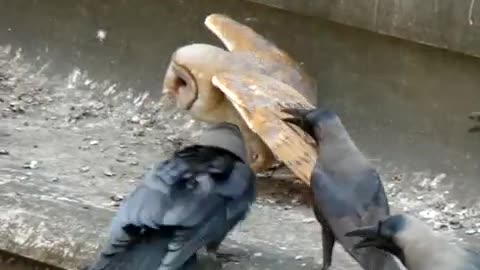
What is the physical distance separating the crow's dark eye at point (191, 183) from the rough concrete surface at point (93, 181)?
0.26 m

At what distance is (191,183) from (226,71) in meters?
0.95

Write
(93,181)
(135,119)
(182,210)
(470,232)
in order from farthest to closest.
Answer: (135,119) → (93,181) → (470,232) → (182,210)

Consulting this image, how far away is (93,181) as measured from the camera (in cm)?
350

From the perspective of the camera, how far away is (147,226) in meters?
2.60

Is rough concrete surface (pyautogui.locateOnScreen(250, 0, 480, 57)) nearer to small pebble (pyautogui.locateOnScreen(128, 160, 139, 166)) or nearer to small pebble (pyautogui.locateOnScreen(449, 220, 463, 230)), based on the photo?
small pebble (pyautogui.locateOnScreen(449, 220, 463, 230))

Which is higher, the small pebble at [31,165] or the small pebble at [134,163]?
the small pebble at [31,165]

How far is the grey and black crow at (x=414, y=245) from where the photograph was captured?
2.42m

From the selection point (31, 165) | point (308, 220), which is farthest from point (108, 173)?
point (308, 220)

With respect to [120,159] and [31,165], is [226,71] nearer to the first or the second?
[120,159]

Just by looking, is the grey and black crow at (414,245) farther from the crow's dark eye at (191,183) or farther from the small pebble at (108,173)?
the small pebble at (108,173)

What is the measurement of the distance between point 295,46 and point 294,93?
430 millimetres

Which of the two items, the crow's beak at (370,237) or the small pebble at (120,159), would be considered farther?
the small pebble at (120,159)

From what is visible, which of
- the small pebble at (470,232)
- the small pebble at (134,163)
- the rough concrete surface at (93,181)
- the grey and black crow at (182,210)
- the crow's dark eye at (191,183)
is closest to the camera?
the grey and black crow at (182,210)

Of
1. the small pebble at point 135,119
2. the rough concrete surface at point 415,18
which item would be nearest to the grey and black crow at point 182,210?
the rough concrete surface at point 415,18
